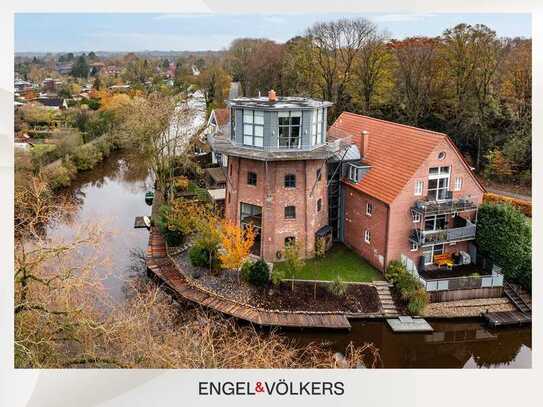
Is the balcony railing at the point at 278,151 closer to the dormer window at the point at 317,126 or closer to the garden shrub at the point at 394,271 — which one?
the dormer window at the point at 317,126

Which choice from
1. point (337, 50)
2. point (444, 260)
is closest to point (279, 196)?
point (444, 260)

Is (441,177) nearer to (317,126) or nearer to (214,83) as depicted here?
(317,126)

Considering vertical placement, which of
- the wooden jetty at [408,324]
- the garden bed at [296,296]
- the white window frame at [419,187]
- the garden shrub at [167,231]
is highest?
the white window frame at [419,187]

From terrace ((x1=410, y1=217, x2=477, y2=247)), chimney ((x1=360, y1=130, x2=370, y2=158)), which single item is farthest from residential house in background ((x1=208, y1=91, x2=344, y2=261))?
terrace ((x1=410, y1=217, x2=477, y2=247))

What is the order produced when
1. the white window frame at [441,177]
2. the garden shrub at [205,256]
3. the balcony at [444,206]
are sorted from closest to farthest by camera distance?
the balcony at [444,206] < the white window frame at [441,177] < the garden shrub at [205,256]

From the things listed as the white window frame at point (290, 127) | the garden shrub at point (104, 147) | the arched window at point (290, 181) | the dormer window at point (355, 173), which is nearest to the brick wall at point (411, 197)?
the dormer window at point (355, 173)

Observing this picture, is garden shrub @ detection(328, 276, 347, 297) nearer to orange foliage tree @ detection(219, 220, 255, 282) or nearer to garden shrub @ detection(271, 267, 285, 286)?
garden shrub @ detection(271, 267, 285, 286)

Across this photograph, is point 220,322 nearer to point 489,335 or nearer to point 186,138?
point 489,335
